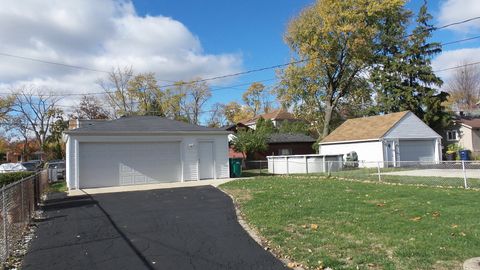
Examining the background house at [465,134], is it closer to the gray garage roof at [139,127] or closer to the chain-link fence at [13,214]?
the gray garage roof at [139,127]

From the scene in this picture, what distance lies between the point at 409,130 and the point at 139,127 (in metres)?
20.0

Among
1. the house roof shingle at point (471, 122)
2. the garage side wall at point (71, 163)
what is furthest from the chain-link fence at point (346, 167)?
the house roof shingle at point (471, 122)

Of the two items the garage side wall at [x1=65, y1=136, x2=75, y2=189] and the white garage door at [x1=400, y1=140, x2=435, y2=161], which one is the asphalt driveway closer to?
the garage side wall at [x1=65, y1=136, x2=75, y2=189]

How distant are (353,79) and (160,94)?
29.1m

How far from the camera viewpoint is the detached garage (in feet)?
97.5

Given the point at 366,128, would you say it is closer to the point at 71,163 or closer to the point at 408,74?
the point at 408,74

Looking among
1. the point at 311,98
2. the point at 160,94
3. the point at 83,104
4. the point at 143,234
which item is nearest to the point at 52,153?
the point at 83,104

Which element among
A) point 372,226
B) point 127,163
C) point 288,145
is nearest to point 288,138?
point 288,145

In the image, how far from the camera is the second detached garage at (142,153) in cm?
1945

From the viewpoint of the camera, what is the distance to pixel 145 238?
8.09 meters

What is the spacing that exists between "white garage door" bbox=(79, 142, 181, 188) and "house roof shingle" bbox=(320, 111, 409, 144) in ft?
50.6

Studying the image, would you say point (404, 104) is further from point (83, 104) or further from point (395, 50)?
point (83, 104)

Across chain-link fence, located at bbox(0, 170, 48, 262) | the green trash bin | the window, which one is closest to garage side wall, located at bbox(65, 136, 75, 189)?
chain-link fence, located at bbox(0, 170, 48, 262)

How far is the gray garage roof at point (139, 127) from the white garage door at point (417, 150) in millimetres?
15268
